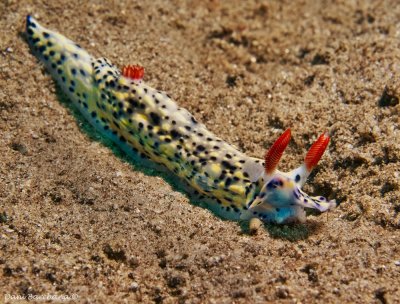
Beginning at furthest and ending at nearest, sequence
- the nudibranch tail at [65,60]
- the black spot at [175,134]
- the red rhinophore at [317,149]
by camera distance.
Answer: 1. the nudibranch tail at [65,60]
2. the black spot at [175,134]
3. the red rhinophore at [317,149]

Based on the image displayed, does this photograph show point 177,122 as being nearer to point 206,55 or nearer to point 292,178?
point 292,178

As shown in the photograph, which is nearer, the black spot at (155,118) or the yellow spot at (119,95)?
the black spot at (155,118)

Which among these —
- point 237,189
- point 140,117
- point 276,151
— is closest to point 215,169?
point 237,189

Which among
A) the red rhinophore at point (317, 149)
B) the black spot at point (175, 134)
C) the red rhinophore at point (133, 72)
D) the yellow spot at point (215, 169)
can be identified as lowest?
the yellow spot at point (215, 169)

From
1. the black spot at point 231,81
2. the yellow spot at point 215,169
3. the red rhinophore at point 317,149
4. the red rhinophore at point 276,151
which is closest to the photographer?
the red rhinophore at point 276,151

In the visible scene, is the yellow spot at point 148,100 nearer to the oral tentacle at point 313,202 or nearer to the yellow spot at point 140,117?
the yellow spot at point 140,117

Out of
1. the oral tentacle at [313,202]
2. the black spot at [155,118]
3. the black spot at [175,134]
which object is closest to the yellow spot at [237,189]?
the oral tentacle at [313,202]

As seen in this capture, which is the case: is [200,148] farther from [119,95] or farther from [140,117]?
[119,95]

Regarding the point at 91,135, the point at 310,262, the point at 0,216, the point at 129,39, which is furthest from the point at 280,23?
the point at 0,216

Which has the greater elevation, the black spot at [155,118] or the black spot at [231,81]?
the black spot at [231,81]
